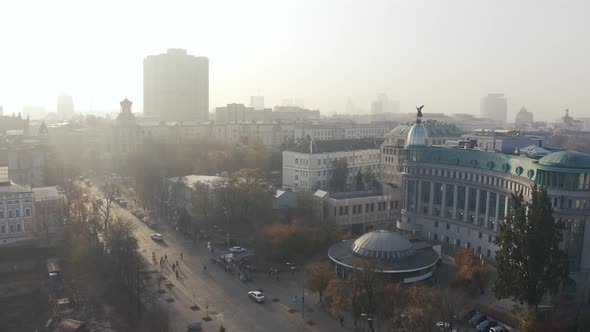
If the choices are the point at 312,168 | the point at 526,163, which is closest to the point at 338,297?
the point at 526,163

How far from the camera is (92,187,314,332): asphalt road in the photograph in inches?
1309

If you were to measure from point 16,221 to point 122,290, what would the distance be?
21414 millimetres

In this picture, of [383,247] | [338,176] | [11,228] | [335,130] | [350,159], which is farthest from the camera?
[335,130]

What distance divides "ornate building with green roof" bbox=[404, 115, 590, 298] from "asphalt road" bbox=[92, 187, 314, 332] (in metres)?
20.7

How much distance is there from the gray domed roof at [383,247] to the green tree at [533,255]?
9.26 meters

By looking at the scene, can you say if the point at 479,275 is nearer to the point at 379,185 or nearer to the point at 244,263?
the point at 244,263

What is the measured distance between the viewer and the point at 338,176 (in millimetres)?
70125

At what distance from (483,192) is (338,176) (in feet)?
83.3

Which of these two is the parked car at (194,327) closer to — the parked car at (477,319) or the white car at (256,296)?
the white car at (256,296)

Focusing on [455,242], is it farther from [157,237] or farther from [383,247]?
[157,237]

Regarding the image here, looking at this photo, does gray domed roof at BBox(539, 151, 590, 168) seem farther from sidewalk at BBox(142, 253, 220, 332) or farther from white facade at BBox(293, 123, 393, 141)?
white facade at BBox(293, 123, 393, 141)

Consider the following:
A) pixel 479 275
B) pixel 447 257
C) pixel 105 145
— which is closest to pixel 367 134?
pixel 105 145

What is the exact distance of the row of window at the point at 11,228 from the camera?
51.4m

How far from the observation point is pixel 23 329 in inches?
1297
